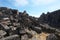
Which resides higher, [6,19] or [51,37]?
[6,19]

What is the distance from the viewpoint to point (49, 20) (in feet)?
178

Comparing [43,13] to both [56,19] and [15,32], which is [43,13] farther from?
[15,32]

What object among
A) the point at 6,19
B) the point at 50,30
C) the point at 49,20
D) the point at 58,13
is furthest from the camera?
the point at 49,20

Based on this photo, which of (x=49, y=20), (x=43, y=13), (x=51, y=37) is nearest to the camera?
(x=51, y=37)

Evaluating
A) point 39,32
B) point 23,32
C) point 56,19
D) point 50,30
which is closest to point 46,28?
point 50,30

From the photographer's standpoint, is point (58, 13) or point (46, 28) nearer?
point (46, 28)

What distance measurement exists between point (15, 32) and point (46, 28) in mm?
7906

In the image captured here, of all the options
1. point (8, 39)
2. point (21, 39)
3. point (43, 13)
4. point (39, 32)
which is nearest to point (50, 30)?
point (39, 32)

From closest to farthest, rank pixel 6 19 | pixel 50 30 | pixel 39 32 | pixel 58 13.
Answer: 1. pixel 39 32
2. pixel 50 30
3. pixel 6 19
4. pixel 58 13

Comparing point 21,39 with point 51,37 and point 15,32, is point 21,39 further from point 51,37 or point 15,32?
point 51,37

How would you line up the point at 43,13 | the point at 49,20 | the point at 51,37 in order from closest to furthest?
the point at 51,37, the point at 49,20, the point at 43,13

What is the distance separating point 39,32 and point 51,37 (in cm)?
582

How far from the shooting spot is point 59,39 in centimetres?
1745

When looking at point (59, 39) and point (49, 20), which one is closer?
point (59, 39)
